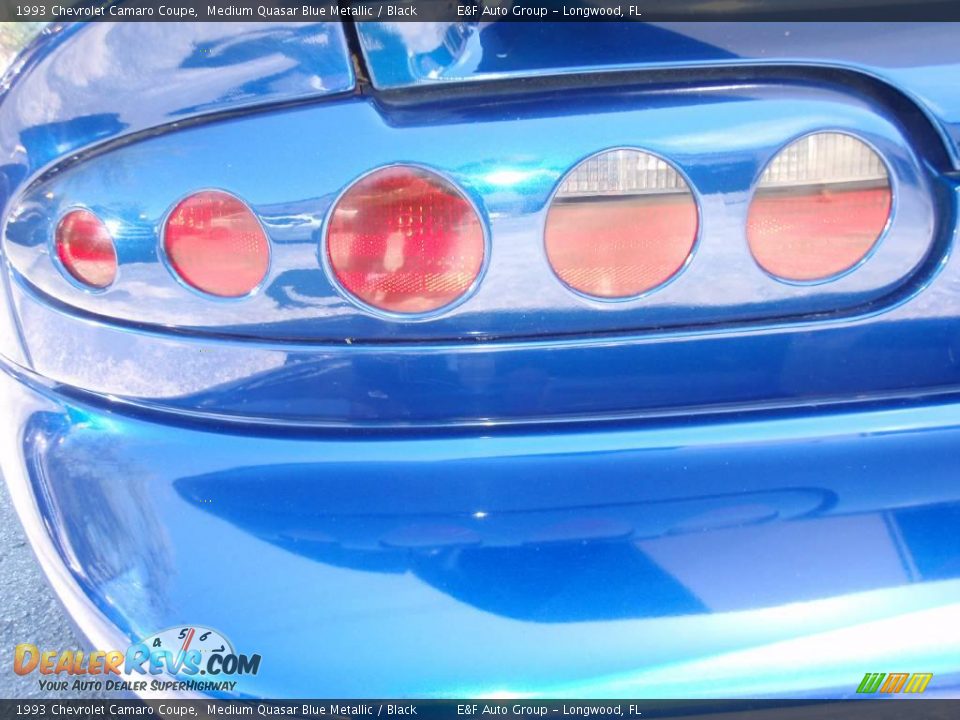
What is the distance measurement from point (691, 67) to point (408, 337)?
45cm

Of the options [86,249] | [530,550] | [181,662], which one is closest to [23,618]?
[181,662]

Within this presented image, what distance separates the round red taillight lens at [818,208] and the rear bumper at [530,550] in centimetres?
21

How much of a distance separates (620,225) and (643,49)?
19cm

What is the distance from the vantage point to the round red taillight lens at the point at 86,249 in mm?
1008

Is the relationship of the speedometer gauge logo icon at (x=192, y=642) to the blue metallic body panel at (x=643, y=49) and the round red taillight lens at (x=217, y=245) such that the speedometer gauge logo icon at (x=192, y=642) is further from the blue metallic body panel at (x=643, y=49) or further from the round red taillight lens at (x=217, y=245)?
the blue metallic body panel at (x=643, y=49)

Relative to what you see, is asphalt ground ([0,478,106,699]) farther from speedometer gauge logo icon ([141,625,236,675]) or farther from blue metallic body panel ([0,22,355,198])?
blue metallic body panel ([0,22,355,198])

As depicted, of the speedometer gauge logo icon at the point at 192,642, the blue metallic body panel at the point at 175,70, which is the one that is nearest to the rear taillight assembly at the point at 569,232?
the blue metallic body panel at the point at 175,70

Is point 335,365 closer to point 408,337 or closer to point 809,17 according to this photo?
point 408,337

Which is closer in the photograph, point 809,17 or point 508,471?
point 809,17

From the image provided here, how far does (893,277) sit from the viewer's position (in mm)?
1038

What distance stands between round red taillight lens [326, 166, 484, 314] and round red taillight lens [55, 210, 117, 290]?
27cm

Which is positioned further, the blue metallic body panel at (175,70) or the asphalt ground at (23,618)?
the asphalt ground at (23,618)

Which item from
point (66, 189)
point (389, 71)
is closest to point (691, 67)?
point (389, 71)

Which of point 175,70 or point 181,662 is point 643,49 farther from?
point 181,662
